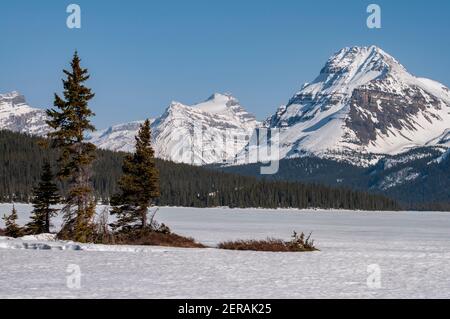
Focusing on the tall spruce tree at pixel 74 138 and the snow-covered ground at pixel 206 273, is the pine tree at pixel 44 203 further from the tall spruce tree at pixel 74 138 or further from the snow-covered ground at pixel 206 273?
the snow-covered ground at pixel 206 273

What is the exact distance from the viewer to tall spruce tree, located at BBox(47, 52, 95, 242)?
41094 millimetres

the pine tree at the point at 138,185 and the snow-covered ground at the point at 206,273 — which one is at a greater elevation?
the pine tree at the point at 138,185

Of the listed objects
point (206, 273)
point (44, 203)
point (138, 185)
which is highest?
point (138, 185)

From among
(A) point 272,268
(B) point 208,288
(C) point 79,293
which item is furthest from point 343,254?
(C) point 79,293

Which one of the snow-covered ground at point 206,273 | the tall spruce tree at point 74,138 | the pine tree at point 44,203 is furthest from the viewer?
the pine tree at point 44,203

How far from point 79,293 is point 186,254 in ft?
35.8

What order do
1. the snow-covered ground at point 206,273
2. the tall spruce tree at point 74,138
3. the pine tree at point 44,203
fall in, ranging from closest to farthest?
1. the snow-covered ground at point 206,273
2. the tall spruce tree at point 74,138
3. the pine tree at point 44,203

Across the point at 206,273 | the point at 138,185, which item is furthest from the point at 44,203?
the point at 206,273

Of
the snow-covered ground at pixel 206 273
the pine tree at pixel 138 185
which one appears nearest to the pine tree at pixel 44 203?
the pine tree at pixel 138 185

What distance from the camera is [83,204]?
41.1 metres

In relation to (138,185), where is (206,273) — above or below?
below

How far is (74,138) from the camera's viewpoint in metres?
42.7

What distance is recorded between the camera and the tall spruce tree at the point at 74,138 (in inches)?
1618

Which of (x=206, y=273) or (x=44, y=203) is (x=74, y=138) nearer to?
(x=44, y=203)
